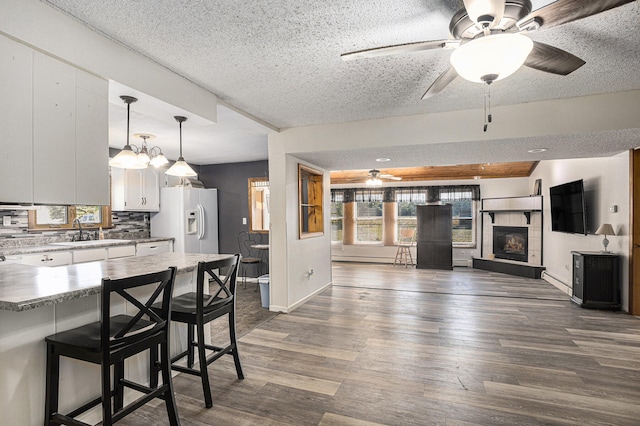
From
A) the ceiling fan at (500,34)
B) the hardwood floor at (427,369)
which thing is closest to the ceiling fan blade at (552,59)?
the ceiling fan at (500,34)

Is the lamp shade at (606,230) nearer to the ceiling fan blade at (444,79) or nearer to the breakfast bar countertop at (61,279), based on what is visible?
the ceiling fan blade at (444,79)

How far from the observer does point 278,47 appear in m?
2.30

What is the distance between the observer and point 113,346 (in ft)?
5.60

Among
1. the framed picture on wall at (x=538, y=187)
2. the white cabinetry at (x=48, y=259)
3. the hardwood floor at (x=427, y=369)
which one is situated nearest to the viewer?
the hardwood floor at (x=427, y=369)

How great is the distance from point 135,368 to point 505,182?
825cm

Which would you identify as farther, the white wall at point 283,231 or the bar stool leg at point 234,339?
the white wall at point 283,231

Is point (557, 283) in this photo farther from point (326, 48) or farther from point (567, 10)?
point (326, 48)

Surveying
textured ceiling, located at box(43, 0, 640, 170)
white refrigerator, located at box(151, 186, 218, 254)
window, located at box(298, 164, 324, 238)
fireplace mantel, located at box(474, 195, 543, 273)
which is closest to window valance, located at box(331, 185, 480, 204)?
fireplace mantel, located at box(474, 195, 543, 273)

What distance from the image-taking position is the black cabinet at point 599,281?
14.5 feet

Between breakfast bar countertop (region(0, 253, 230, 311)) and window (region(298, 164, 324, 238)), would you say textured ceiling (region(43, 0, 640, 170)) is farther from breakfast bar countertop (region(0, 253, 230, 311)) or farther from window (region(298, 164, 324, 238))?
window (region(298, 164, 324, 238))

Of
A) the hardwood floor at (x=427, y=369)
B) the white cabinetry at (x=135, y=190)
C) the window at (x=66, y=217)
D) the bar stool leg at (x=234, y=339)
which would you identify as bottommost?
the hardwood floor at (x=427, y=369)

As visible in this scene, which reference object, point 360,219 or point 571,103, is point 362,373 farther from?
point 360,219

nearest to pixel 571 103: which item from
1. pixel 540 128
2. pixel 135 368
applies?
pixel 540 128

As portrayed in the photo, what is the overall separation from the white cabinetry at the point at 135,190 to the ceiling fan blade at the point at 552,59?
18.0 ft
